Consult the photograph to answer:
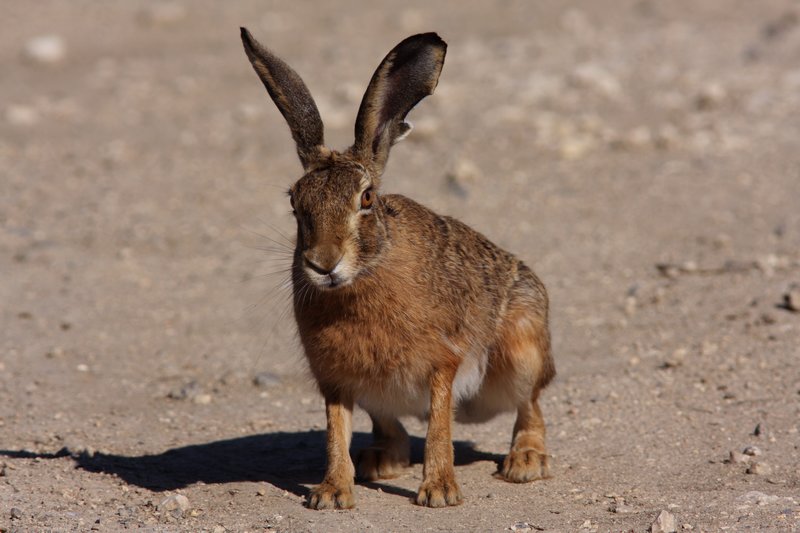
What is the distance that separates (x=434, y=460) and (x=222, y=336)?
3.61 m

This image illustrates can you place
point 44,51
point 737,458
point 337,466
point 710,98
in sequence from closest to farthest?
point 337,466 < point 737,458 < point 710,98 < point 44,51

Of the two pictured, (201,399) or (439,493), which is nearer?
(439,493)

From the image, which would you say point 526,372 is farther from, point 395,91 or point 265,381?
point 265,381

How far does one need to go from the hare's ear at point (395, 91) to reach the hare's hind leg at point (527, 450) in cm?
170

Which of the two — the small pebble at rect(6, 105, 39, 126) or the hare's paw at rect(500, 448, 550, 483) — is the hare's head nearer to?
the hare's paw at rect(500, 448, 550, 483)

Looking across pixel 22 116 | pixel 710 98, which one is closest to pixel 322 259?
pixel 710 98

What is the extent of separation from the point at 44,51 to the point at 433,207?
801cm

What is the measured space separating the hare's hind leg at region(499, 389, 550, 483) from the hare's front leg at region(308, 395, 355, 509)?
94cm

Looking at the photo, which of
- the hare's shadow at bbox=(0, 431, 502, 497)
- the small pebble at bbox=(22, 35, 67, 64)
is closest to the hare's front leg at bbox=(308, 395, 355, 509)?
the hare's shadow at bbox=(0, 431, 502, 497)

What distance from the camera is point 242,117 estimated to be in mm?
14078

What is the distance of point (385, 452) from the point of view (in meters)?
6.41

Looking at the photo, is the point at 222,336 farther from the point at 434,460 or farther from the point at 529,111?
the point at 529,111

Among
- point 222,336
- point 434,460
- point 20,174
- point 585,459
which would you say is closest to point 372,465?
point 434,460

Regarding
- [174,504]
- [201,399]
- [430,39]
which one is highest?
[430,39]
